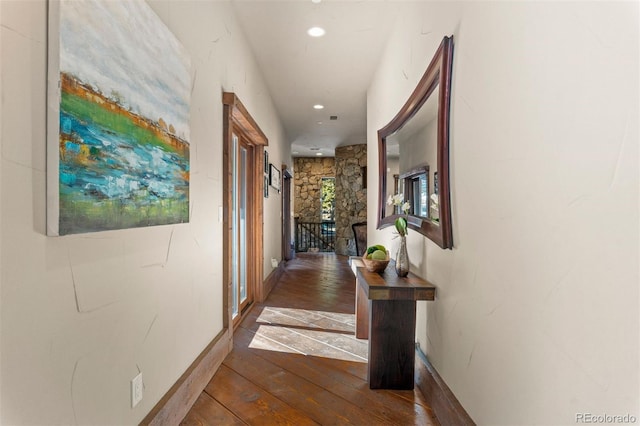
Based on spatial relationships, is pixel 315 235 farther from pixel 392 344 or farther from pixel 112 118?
pixel 112 118

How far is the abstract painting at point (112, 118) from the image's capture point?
2.98 feet

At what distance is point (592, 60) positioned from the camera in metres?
0.78

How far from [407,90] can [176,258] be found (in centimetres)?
197

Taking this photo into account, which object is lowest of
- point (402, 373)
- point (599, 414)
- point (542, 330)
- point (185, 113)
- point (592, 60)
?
point (402, 373)

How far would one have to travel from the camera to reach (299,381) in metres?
2.11

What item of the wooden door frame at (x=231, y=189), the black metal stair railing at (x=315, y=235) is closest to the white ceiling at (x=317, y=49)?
the wooden door frame at (x=231, y=189)

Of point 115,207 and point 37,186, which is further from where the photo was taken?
point 115,207

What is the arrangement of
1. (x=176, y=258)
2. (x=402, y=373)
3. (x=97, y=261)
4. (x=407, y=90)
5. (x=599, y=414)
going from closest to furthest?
(x=599, y=414)
(x=97, y=261)
(x=176, y=258)
(x=402, y=373)
(x=407, y=90)

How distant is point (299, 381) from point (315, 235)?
7.90 metres

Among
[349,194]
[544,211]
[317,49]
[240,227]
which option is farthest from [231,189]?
[349,194]

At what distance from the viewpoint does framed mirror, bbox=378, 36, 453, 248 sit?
1620mm

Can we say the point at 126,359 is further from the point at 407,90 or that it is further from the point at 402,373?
the point at 407,90

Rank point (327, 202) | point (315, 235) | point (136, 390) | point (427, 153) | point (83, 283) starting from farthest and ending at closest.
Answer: point (327, 202) → point (315, 235) → point (427, 153) → point (136, 390) → point (83, 283)

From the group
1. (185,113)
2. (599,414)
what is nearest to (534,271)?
(599,414)
